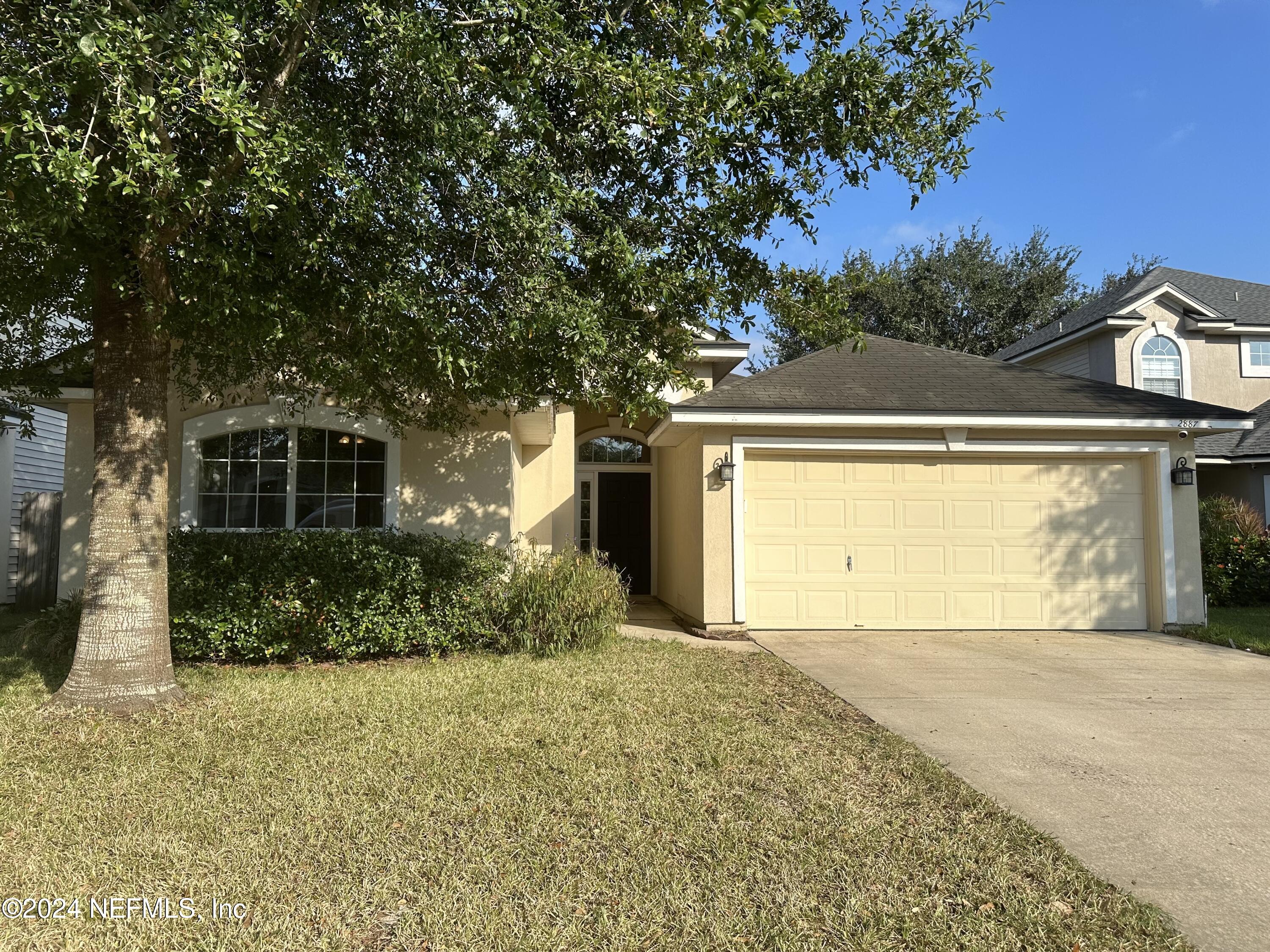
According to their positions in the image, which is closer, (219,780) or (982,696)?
(219,780)

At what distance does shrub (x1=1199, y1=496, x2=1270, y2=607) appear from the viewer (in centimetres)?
1292

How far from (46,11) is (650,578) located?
1236 cm

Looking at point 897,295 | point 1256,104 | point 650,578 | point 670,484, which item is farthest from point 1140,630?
point 897,295

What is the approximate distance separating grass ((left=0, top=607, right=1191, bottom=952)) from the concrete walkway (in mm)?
2984

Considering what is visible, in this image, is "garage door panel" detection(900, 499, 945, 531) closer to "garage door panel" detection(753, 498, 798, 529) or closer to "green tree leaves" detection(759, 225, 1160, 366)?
"garage door panel" detection(753, 498, 798, 529)

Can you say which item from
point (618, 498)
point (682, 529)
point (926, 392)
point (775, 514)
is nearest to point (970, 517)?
point (926, 392)

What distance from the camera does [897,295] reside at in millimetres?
28906

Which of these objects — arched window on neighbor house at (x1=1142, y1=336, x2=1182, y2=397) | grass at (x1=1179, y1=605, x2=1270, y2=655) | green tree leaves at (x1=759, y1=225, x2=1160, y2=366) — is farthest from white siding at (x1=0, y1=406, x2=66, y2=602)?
green tree leaves at (x1=759, y1=225, x2=1160, y2=366)

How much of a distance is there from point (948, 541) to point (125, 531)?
9.37 metres

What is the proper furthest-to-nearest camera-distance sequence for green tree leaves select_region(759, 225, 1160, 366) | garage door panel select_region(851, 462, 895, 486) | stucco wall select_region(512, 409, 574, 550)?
green tree leaves select_region(759, 225, 1160, 366) → stucco wall select_region(512, 409, 574, 550) → garage door panel select_region(851, 462, 895, 486)

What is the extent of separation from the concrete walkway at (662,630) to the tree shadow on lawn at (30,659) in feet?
18.2

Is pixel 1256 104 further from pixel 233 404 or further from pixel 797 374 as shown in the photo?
pixel 233 404

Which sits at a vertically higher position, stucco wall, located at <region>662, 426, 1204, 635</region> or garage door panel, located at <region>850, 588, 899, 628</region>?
stucco wall, located at <region>662, 426, 1204, 635</region>

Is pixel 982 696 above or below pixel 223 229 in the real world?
below
